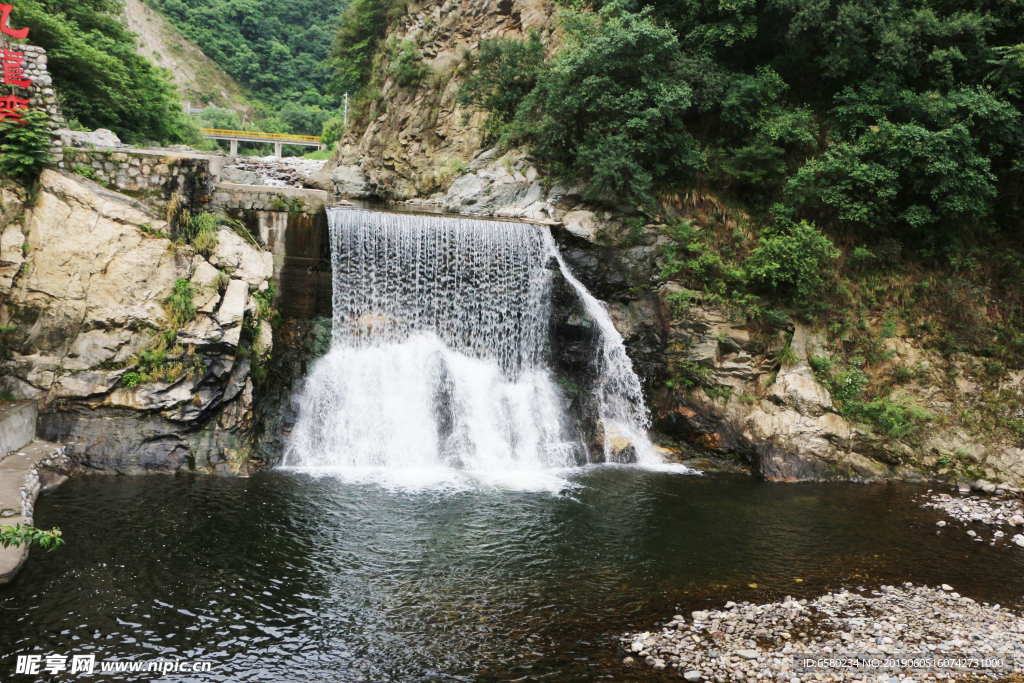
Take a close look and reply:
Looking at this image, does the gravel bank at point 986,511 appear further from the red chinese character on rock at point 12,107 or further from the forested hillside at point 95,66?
the forested hillside at point 95,66

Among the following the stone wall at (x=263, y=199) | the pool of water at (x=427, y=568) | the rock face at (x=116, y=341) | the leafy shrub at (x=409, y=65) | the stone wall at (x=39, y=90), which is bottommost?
the pool of water at (x=427, y=568)

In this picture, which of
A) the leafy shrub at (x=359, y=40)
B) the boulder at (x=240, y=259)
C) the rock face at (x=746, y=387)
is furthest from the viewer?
the leafy shrub at (x=359, y=40)

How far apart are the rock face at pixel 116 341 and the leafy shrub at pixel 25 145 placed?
312mm

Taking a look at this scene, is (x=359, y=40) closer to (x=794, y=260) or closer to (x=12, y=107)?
(x=12, y=107)

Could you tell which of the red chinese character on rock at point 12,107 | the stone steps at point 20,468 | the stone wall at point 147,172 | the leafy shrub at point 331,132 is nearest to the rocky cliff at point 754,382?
the stone wall at point 147,172

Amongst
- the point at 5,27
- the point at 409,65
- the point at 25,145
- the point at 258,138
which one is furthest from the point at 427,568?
the point at 258,138

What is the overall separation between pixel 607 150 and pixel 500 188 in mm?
3976

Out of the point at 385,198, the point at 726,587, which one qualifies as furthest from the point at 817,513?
the point at 385,198

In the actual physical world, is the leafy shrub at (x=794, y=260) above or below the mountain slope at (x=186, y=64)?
below

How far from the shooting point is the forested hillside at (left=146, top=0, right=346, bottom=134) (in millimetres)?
62531

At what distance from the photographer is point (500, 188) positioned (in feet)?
62.6

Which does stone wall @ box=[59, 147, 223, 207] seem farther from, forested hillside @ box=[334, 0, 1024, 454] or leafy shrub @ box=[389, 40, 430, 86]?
leafy shrub @ box=[389, 40, 430, 86]

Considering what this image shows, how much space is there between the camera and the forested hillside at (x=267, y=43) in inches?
2462

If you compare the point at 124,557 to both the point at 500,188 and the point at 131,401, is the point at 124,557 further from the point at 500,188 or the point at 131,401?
the point at 500,188
